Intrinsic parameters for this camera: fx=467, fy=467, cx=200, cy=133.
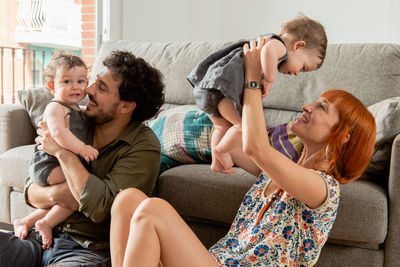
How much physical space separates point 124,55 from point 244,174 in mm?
727

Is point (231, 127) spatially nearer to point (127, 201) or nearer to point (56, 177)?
point (127, 201)

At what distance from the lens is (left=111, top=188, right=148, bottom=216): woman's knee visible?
1.44m

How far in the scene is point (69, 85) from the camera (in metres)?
1.78

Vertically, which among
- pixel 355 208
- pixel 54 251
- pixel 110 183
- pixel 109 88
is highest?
pixel 109 88

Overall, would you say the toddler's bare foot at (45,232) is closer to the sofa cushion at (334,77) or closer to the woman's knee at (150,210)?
the woman's knee at (150,210)

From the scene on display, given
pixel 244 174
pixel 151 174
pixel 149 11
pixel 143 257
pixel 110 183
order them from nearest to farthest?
pixel 143 257, pixel 110 183, pixel 151 174, pixel 244 174, pixel 149 11

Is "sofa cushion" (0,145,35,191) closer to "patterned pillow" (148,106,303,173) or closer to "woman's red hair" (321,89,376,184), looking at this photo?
"patterned pillow" (148,106,303,173)

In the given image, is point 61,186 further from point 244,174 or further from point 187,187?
point 244,174

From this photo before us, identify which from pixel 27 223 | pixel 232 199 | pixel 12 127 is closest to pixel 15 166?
pixel 12 127

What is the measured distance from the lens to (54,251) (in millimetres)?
1626

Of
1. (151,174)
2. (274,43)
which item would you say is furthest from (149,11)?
(274,43)

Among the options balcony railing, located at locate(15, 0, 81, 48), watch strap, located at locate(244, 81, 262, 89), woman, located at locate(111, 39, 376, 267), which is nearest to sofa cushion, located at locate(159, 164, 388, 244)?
woman, located at locate(111, 39, 376, 267)

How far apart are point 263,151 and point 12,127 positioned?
1743 mm

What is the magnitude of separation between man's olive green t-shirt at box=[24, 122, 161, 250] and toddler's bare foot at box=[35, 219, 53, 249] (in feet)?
0.13
